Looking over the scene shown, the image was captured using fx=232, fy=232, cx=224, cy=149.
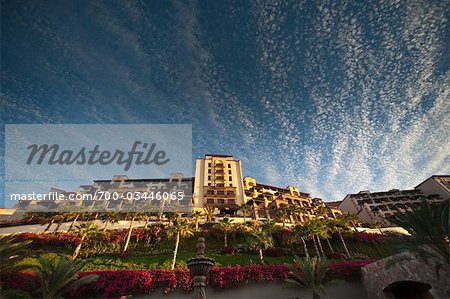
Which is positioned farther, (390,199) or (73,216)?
(390,199)

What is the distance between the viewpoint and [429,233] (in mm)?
14062

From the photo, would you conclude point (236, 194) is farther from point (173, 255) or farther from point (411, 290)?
point (411, 290)

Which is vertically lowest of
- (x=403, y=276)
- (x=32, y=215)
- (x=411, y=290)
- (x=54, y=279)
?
(x=411, y=290)

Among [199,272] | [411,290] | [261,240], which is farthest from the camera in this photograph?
[261,240]

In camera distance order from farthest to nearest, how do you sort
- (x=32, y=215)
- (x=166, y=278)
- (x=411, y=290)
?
(x=32, y=215) → (x=166, y=278) → (x=411, y=290)

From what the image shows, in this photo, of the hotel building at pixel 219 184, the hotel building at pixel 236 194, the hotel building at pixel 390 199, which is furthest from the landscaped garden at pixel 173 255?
the hotel building at pixel 390 199

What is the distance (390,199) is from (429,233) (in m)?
82.2

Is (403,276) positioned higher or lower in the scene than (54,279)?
lower

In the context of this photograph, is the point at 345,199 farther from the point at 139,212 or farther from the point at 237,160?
Answer: the point at 139,212

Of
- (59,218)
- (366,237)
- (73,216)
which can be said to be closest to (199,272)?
(366,237)

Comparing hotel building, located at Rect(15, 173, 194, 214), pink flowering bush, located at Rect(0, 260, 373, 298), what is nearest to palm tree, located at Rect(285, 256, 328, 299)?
pink flowering bush, located at Rect(0, 260, 373, 298)

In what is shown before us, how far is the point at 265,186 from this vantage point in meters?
84.7

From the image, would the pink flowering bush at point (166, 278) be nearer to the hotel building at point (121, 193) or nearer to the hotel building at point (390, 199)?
the hotel building at point (121, 193)

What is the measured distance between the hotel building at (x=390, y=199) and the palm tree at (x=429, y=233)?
65635mm
